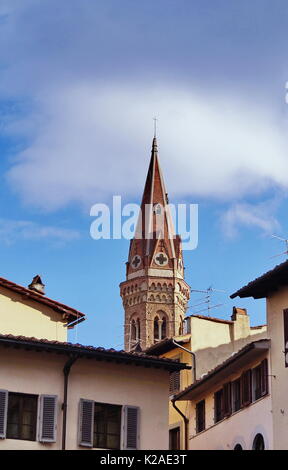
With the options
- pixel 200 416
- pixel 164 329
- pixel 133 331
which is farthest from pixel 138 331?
pixel 200 416

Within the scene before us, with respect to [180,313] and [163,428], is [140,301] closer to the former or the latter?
[180,313]

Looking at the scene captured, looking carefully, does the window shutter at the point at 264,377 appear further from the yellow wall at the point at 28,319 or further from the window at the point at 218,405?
the yellow wall at the point at 28,319

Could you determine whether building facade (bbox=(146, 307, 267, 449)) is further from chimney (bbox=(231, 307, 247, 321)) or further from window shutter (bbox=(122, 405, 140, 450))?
window shutter (bbox=(122, 405, 140, 450))

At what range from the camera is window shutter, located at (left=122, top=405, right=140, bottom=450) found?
32.2 meters

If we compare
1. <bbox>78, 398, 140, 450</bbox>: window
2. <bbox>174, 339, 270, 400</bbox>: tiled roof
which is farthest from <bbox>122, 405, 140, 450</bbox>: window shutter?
<bbox>174, 339, 270, 400</bbox>: tiled roof

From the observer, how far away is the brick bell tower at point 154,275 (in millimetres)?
134125

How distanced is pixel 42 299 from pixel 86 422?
31.5 feet

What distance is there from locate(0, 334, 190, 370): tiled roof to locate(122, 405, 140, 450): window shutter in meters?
1.38

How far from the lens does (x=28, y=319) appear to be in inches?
1607

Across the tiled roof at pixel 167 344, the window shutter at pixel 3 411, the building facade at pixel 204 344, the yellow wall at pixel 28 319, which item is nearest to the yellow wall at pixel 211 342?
the building facade at pixel 204 344

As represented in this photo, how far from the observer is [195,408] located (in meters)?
43.1

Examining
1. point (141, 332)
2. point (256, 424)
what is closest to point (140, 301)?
point (141, 332)

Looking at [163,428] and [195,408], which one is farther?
[195,408]
